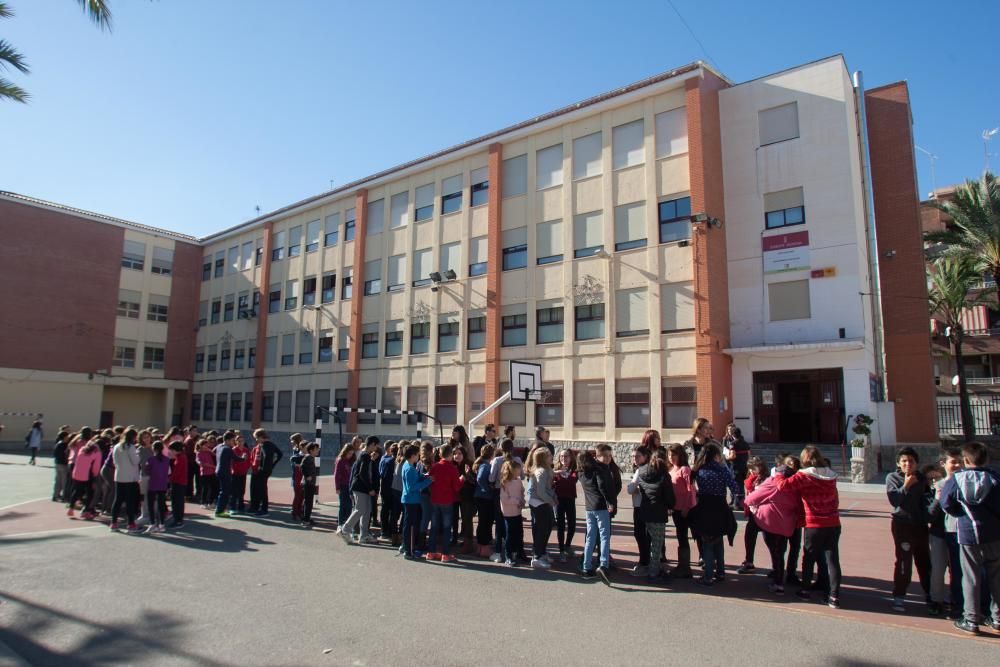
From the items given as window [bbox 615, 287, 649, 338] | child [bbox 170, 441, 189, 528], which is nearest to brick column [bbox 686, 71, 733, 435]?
window [bbox 615, 287, 649, 338]

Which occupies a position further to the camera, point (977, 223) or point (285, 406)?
point (285, 406)

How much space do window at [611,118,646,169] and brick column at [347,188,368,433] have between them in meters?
14.7

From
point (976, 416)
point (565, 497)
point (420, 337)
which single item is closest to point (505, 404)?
point (420, 337)

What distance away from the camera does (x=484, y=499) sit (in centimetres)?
962

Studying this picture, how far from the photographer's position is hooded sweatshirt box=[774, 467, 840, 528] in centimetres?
686

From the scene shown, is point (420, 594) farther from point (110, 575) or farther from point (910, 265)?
point (910, 265)

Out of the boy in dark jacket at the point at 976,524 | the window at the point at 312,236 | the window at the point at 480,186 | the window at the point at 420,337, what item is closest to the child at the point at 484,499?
the boy in dark jacket at the point at 976,524

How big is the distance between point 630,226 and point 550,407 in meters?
7.91

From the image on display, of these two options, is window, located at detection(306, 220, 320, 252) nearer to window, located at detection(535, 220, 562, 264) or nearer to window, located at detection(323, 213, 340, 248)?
window, located at detection(323, 213, 340, 248)

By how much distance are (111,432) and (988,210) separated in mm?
30710

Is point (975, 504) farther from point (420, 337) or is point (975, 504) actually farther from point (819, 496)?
point (420, 337)

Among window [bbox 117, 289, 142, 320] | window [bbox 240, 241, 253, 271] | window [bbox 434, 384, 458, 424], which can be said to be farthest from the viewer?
window [bbox 117, 289, 142, 320]

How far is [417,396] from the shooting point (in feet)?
98.3

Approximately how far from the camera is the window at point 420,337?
30.0m
